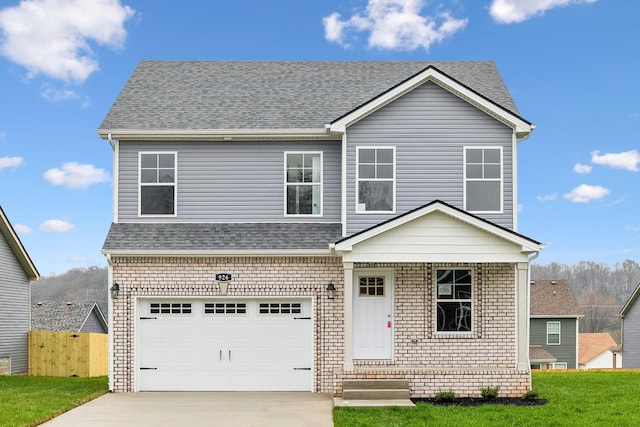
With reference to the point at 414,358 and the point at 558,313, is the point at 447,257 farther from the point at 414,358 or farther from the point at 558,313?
the point at 558,313

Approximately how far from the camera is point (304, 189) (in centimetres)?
1636

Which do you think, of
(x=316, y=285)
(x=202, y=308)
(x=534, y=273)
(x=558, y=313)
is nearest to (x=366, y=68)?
(x=316, y=285)

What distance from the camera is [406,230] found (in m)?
14.7

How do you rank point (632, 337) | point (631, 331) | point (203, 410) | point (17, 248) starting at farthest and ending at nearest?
point (631, 331) → point (632, 337) → point (17, 248) → point (203, 410)

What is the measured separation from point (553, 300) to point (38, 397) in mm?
31874

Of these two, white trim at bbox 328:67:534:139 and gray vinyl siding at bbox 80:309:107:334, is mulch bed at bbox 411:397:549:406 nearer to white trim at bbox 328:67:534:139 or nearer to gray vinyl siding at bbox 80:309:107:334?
white trim at bbox 328:67:534:139

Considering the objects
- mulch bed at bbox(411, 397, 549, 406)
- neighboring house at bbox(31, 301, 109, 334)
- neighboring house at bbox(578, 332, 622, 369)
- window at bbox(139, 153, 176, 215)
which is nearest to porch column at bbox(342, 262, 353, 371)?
mulch bed at bbox(411, 397, 549, 406)

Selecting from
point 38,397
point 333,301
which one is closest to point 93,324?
point 38,397

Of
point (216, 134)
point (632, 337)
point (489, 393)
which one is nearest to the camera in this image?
point (489, 393)

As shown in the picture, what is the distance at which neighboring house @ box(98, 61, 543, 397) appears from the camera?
1560 centimetres

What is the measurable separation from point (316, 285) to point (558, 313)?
90.8 feet

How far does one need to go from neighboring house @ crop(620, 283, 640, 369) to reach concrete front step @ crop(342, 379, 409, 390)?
85.5ft

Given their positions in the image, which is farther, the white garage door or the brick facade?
the white garage door

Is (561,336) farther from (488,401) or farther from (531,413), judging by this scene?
(531,413)
